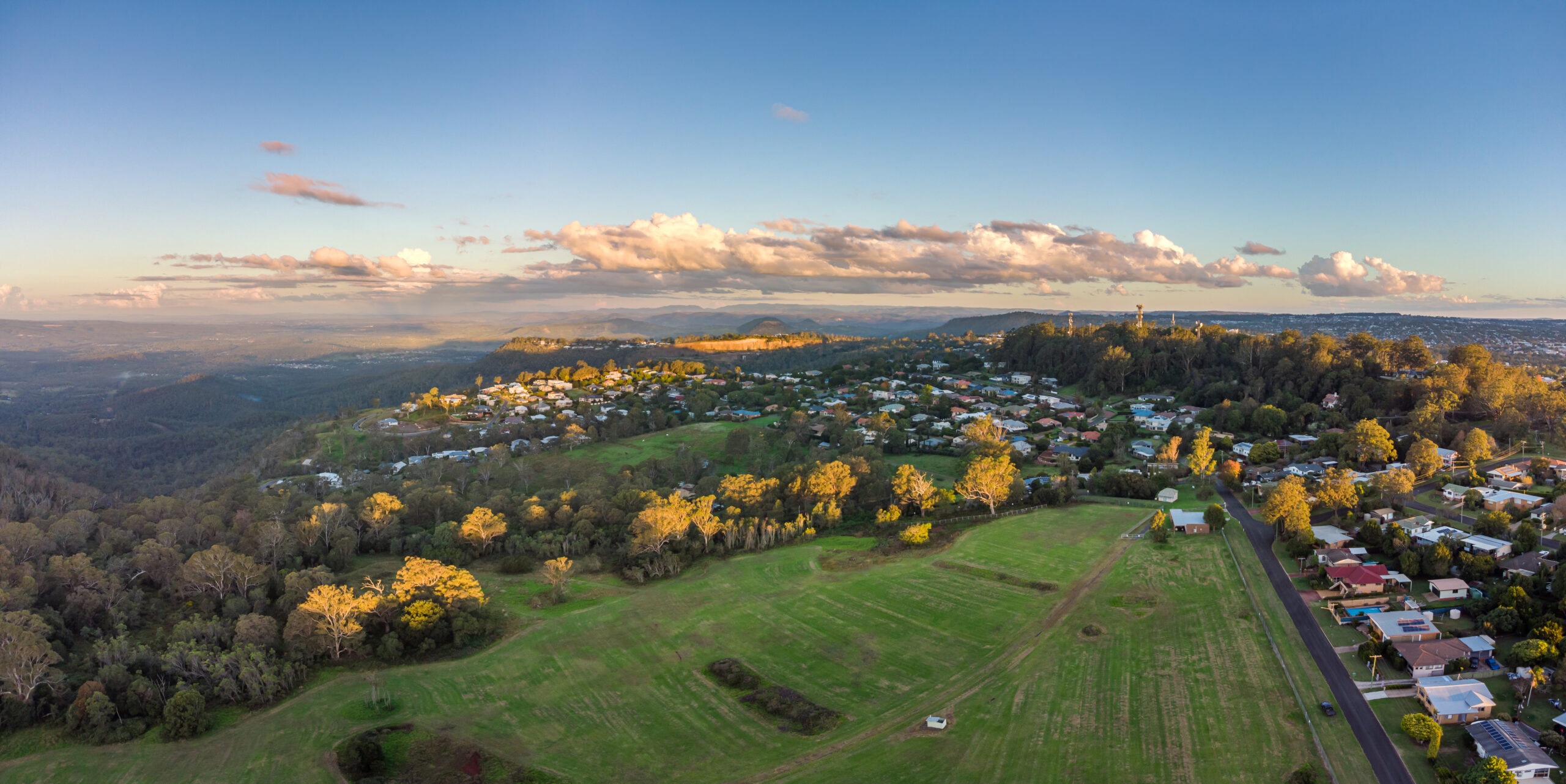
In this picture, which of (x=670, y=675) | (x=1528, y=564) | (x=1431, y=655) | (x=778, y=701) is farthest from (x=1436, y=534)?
(x=670, y=675)

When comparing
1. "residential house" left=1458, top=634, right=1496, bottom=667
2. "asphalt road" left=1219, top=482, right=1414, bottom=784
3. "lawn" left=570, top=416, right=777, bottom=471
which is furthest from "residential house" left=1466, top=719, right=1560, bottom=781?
"lawn" left=570, top=416, right=777, bottom=471

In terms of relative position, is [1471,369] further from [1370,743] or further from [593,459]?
[593,459]

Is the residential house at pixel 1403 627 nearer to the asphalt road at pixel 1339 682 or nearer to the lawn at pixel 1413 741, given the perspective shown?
the asphalt road at pixel 1339 682

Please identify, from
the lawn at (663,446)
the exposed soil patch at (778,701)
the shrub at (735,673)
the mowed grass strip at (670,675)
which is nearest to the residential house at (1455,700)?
the mowed grass strip at (670,675)

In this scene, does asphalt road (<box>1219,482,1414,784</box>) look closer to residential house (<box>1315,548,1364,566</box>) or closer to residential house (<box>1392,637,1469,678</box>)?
residential house (<box>1315,548,1364,566</box>)

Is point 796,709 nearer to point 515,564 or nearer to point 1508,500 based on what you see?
point 515,564
